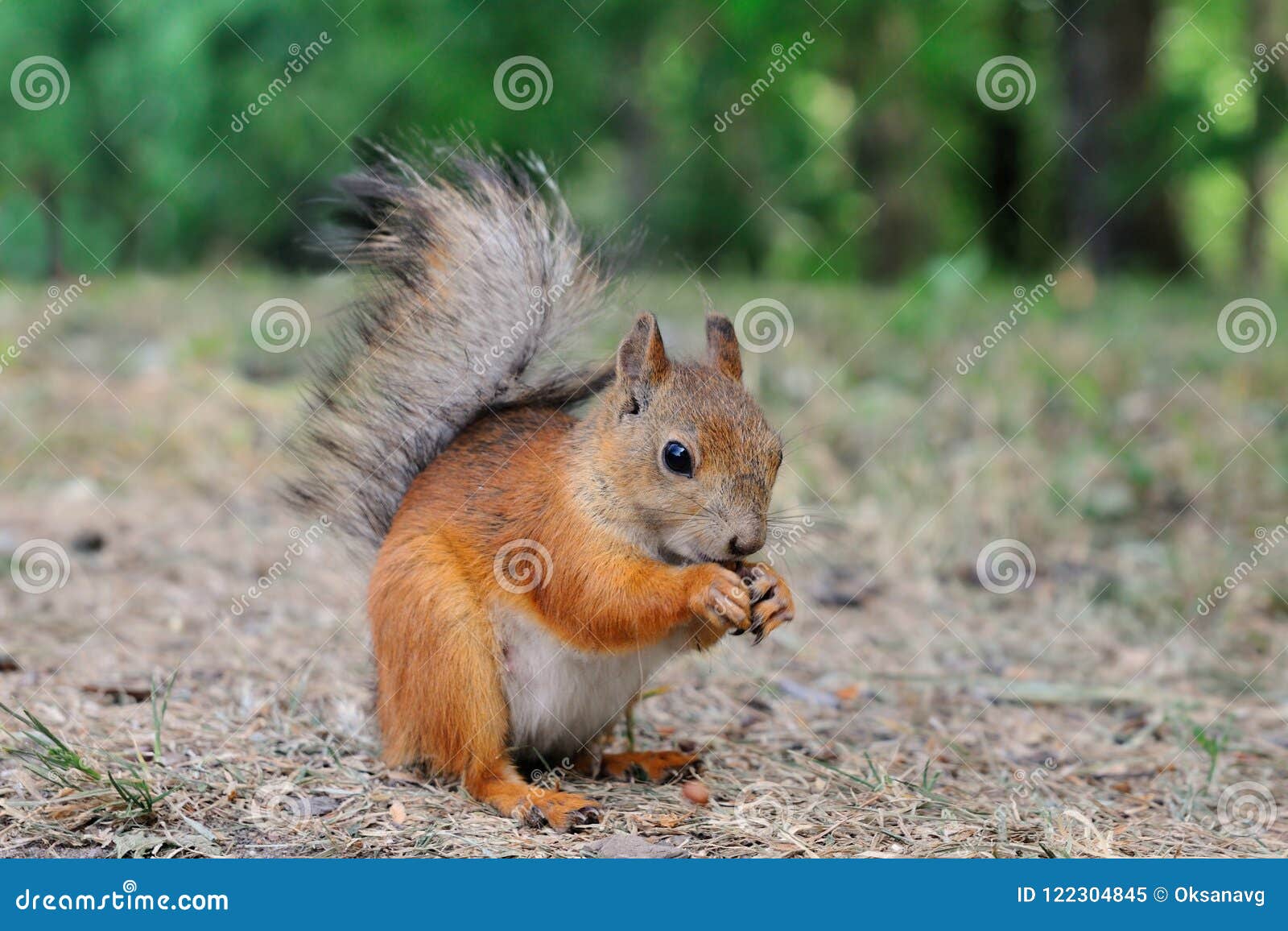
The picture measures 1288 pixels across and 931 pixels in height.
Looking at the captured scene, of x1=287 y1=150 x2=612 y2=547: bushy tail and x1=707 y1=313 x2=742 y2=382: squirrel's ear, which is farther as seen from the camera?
x1=287 y1=150 x2=612 y2=547: bushy tail

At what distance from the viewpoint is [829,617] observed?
4.21m

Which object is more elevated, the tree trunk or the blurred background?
the tree trunk

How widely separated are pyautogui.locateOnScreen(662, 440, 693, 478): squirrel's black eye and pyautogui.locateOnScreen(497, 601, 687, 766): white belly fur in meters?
0.31

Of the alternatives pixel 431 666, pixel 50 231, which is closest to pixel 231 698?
pixel 431 666

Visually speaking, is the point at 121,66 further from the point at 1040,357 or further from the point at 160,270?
the point at 1040,357

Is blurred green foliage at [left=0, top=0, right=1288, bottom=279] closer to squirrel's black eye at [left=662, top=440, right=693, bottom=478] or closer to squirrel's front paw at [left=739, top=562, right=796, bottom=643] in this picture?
squirrel's black eye at [left=662, top=440, right=693, bottom=478]

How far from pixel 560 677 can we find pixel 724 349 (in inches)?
29.8

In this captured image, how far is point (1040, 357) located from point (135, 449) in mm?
3800

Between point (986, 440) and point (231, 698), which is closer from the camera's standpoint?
point (231, 698)

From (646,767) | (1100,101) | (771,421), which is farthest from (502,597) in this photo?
(1100,101)

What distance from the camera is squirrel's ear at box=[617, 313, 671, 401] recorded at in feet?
8.46

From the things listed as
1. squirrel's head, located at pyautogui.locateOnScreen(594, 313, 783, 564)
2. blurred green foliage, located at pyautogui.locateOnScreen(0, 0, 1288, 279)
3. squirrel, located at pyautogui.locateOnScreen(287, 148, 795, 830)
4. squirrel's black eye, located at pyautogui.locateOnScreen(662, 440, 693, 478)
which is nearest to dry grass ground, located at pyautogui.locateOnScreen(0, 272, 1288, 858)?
squirrel, located at pyautogui.locateOnScreen(287, 148, 795, 830)

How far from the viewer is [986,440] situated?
16.8ft

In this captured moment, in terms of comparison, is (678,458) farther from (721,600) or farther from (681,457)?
(721,600)
